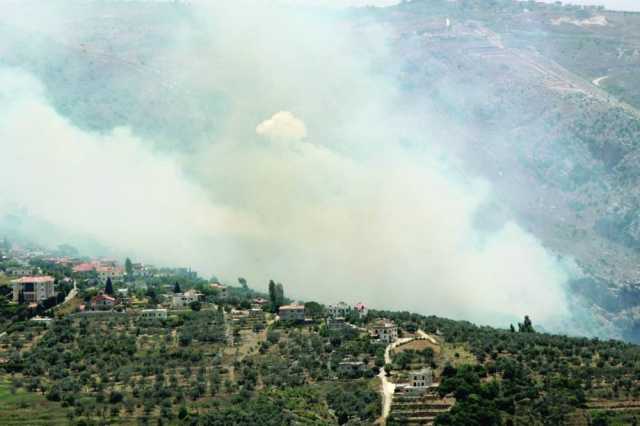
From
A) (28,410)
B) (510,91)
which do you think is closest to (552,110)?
(510,91)

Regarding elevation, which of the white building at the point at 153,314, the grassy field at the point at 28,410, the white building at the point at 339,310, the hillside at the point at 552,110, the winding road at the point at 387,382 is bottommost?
the grassy field at the point at 28,410

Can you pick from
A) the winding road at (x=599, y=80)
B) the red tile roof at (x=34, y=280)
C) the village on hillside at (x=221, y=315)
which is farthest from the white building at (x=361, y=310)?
the winding road at (x=599, y=80)

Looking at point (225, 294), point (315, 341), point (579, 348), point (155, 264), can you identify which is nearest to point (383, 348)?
point (315, 341)

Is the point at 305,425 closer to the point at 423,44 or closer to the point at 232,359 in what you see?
the point at 232,359

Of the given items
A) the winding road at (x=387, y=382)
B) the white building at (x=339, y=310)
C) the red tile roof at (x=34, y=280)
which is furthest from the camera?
the red tile roof at (x=34, y=280)

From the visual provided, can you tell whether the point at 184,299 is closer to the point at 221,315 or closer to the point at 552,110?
the point at 221,315

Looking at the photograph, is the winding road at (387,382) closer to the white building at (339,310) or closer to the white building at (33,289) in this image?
the white building at (339,310)
